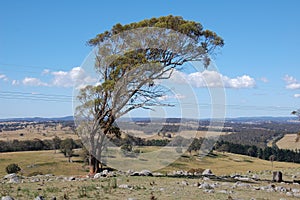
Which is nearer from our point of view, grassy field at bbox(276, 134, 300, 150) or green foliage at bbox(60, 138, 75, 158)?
green foliage at bbox(60, 138, 75, 158)

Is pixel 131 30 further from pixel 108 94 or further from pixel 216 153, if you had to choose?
pixel 216 153

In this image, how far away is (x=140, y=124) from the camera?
2692 centimetres

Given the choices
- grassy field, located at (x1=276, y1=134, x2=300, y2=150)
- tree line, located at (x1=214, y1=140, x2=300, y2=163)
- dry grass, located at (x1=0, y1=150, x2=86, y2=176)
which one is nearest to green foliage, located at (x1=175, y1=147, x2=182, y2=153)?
dry grass, located at (x1=0, y1=150, x2=86, y2=176)

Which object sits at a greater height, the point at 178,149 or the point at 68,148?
the point at 178,149

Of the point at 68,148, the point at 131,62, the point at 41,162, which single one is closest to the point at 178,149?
the point at 131,62

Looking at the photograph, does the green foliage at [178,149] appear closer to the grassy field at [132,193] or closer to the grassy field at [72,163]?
the grassy field at [132,193]

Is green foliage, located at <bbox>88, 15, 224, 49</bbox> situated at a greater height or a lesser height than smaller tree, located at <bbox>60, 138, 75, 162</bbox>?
greater

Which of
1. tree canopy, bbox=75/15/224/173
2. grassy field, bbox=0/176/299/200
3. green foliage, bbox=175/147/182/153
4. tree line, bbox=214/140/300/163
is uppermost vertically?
tree canopy, bbox=75/15/224/173

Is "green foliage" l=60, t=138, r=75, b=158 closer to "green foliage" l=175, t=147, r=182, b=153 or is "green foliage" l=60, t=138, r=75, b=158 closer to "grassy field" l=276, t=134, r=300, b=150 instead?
"green foliage" l=175, t=147, r=182, b=153

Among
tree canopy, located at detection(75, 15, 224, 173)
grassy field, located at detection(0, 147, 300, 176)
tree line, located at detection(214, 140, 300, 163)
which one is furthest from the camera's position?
tree line, located at detection(214, 140, 300, 163)

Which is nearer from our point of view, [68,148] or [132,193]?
[132,193]

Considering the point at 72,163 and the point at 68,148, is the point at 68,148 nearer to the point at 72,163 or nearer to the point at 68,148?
the point at 68,148

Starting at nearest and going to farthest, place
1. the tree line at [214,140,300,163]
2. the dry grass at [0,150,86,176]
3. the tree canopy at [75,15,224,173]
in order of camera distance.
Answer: the tree canopy at [75,15,224,173], the dry grass at [0,150,86,176], the tree line at [214,140,300,163]

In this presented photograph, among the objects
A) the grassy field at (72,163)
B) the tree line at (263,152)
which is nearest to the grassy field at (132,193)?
the grassy field at (72,163)
